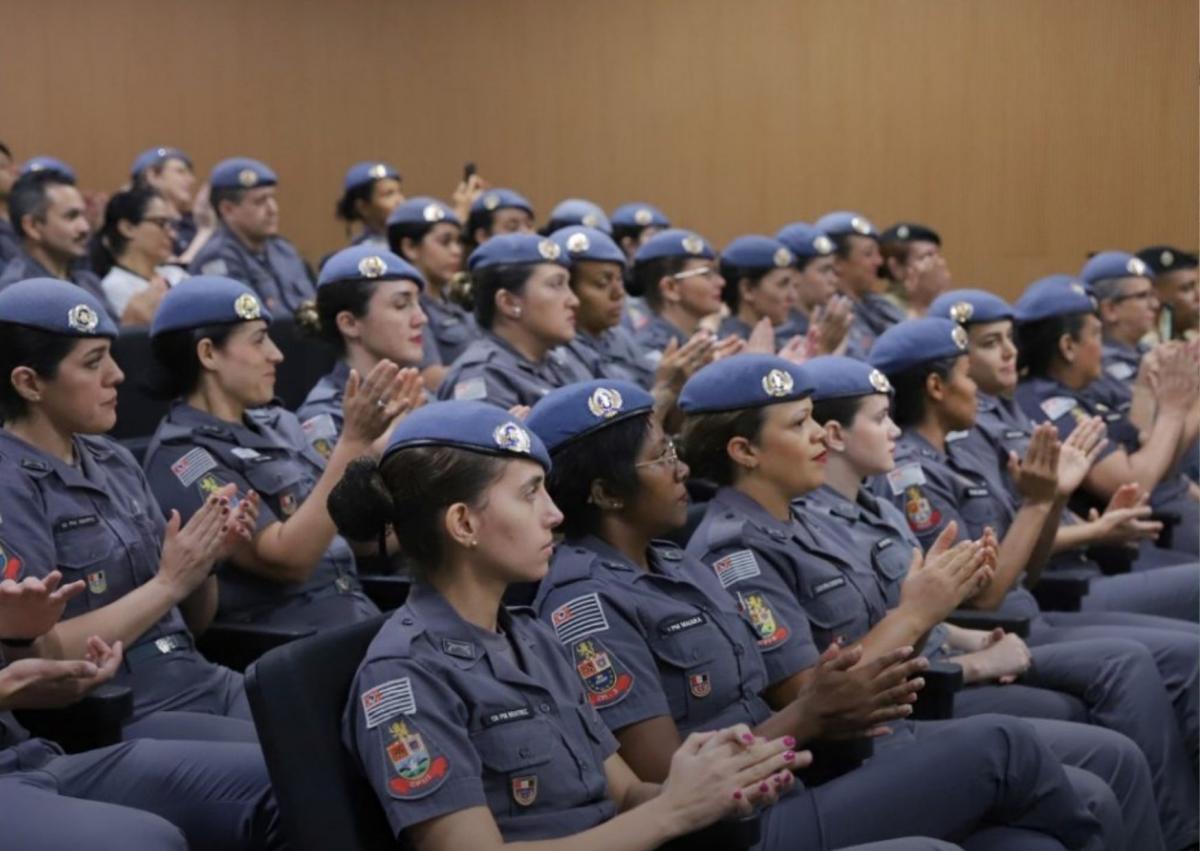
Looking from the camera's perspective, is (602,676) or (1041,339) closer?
(602,676)

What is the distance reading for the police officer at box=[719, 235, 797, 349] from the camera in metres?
5.79

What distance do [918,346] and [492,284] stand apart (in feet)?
3.74

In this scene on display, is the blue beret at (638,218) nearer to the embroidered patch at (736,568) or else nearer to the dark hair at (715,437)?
the dark hair at (715,437)

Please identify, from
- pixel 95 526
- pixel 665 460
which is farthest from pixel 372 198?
pixel 665 460

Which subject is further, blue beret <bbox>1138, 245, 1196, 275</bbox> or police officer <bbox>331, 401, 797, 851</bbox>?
blue beret <bbox>1138, 245, 1196, 275</bbox>

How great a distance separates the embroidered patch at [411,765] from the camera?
75.0 inches

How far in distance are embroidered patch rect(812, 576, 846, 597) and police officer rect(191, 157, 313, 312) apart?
3661mm

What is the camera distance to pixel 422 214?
5.51 meters

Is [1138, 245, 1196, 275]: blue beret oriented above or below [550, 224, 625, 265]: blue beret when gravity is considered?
below

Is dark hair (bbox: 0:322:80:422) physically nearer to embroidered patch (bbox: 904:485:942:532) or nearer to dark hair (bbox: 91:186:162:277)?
embroidered patch (bbox: 904:485:942:532)

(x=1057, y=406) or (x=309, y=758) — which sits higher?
(x=309, y=758)

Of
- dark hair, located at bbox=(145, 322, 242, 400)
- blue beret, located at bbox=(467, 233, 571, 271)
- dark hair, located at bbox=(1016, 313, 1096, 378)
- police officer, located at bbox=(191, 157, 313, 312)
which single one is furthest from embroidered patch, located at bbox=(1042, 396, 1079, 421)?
police officer, located at bbox=(191, 157, 313, 312)

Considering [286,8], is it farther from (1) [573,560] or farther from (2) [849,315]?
(1) [573,560]

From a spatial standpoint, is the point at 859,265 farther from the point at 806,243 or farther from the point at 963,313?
the point at 963,313
